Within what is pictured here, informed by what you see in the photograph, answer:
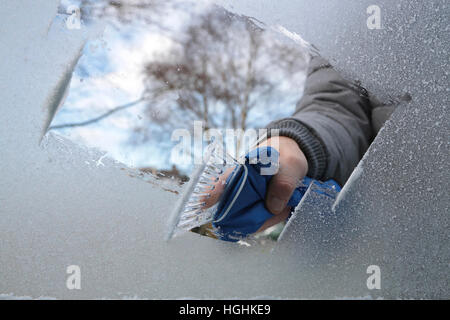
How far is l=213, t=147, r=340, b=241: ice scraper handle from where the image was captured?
1.53ft

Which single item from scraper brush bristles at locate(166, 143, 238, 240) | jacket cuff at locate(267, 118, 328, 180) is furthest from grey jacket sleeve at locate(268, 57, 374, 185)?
scraper brush bristles at locate(166, 143, 238, 240)

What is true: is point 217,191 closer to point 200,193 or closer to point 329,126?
point 200,193

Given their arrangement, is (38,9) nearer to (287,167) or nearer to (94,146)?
(94,146)

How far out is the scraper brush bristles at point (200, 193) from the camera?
0.46 metres

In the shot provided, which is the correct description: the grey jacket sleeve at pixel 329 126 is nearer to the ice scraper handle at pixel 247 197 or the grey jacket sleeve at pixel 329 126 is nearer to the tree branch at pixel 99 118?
the ice scraper handle at pixel 247 197

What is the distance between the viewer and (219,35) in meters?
0.49

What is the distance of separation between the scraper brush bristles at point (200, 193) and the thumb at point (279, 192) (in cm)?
6

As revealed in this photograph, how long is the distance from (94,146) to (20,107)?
0.36 ft

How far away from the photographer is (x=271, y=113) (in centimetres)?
53

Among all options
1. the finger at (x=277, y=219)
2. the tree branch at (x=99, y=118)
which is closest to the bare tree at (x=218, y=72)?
the tree branch at (x=99, y=118)
